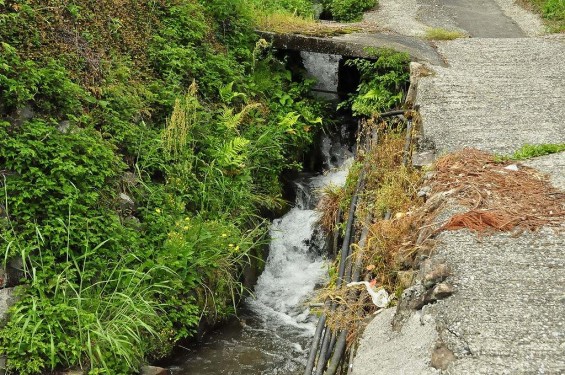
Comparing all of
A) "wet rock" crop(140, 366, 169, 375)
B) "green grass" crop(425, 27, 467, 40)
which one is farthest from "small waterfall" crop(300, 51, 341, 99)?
"wet rock" crop(140, 366, 169, 375)

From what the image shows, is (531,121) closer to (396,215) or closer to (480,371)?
(396,215)

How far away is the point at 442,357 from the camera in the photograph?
4.20 m

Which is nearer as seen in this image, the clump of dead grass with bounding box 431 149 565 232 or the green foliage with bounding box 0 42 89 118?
the clump of dead grass with bounding box 431 149 565 232

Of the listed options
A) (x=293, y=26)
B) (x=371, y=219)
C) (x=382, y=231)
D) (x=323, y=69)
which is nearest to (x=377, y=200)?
(x=371, y=219)

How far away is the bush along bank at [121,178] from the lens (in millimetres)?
5797

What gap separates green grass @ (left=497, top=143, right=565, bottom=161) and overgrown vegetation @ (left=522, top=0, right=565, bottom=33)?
608 cm

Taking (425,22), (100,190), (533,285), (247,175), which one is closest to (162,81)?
(247,175)

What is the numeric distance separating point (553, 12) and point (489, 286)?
408 inches

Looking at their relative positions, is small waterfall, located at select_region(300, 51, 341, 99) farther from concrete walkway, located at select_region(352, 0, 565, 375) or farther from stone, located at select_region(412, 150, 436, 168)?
stone, located at select_region(412, 150, 436, 168)

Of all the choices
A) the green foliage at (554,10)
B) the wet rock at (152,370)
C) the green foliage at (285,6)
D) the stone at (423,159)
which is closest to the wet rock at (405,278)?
the stone at (423,159)

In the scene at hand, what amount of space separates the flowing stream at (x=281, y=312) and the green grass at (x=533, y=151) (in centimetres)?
295

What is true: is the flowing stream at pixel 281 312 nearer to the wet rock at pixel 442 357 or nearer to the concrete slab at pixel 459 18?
the wet rock at pixel 442 357

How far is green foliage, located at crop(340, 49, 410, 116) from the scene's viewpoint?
1030 cm

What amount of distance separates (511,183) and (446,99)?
294 cm
